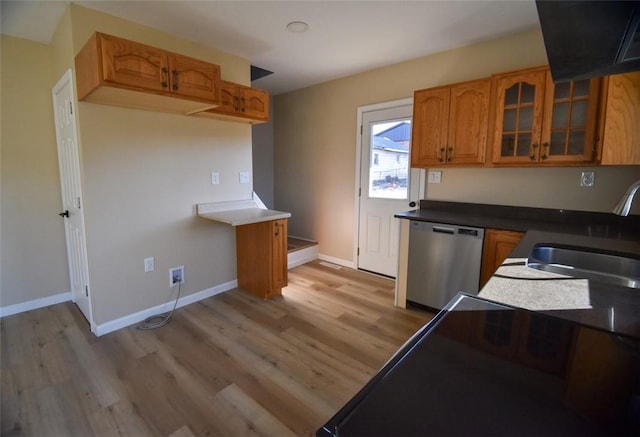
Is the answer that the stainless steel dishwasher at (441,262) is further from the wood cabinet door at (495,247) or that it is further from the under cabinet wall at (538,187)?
the under cabinet wall at (538,187)

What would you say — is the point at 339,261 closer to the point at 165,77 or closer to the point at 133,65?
the point at 165,77

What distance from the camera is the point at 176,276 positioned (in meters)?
2.88

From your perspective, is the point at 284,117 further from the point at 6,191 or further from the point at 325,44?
the point at 6,191

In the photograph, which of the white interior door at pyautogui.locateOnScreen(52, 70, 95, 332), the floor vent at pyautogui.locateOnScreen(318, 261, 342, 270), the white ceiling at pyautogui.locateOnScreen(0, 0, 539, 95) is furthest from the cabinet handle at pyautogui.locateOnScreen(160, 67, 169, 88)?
the floor vent at pyautogui.locateOnScreen(318, 261, 342, 270)

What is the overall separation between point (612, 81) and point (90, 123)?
3.56 m

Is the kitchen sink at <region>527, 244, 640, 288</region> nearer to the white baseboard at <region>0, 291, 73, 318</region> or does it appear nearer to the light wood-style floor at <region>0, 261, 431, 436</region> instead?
the light wood-style floor at <region>0, 261, 431, 436</region>

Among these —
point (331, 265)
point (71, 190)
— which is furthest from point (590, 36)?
point (331, 265)

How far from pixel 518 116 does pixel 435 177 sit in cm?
94

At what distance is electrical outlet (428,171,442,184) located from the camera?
3.17 meters

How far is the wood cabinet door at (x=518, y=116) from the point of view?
232 centimetres

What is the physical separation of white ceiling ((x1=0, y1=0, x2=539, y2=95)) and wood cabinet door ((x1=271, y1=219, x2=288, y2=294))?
1.66 meters

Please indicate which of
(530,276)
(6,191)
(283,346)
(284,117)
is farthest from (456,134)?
(6,191)

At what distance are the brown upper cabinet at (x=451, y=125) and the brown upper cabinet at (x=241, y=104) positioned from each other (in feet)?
4.88

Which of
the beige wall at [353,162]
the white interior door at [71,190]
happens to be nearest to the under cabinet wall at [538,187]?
the beige wall at [353,162]
